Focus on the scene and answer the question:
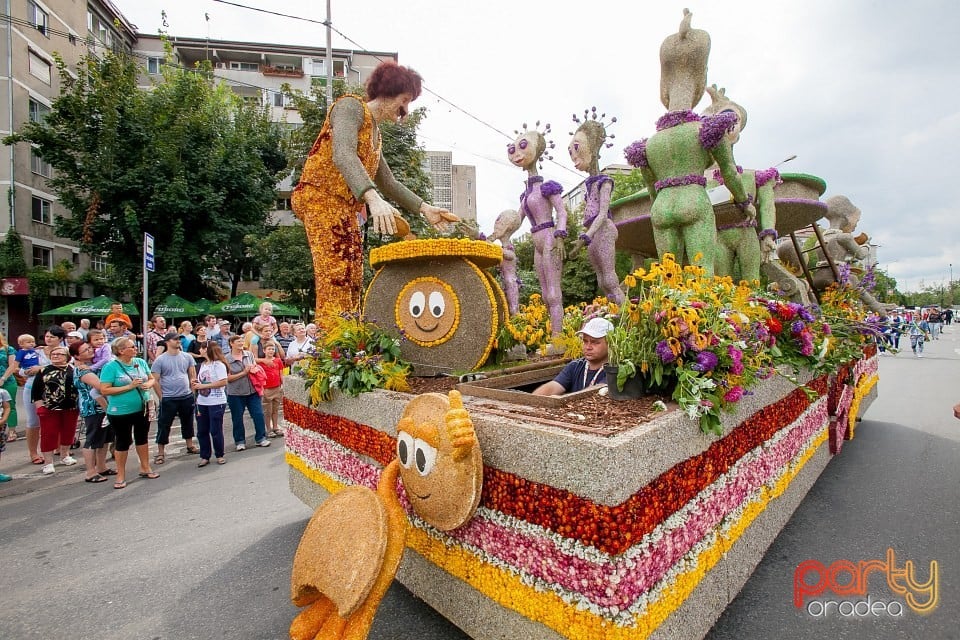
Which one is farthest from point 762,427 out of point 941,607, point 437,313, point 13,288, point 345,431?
point 13,288

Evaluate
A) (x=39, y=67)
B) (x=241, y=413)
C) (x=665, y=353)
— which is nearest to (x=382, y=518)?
(x=665, y=353)

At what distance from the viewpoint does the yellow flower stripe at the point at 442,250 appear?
3357mm

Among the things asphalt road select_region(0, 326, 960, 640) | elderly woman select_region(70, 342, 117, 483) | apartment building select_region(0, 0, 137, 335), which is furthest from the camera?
apartment building select_region(0, 0, 137, 335)

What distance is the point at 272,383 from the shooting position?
286 inches

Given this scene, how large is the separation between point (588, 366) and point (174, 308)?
1753cm

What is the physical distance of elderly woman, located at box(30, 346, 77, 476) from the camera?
225 inches

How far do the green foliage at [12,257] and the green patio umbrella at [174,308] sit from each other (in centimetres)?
685

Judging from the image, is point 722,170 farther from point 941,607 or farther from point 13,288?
point 13,288

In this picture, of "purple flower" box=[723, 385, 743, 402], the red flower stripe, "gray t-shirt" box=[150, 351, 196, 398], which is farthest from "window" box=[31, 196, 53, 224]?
"purple flower" box=[723, 385, 743, 402]

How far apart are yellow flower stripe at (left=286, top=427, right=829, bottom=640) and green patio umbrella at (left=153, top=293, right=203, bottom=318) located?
17.3 m

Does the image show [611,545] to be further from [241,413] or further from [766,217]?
[241,413]

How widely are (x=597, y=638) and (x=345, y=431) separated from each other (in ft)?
6.11

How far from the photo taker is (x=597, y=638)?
1.69 m

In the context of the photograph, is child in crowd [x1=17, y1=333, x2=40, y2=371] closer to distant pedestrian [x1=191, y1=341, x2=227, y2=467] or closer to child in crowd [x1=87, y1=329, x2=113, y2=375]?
child in crowd [x1=87, y1=329, x2=113, y2=375]
